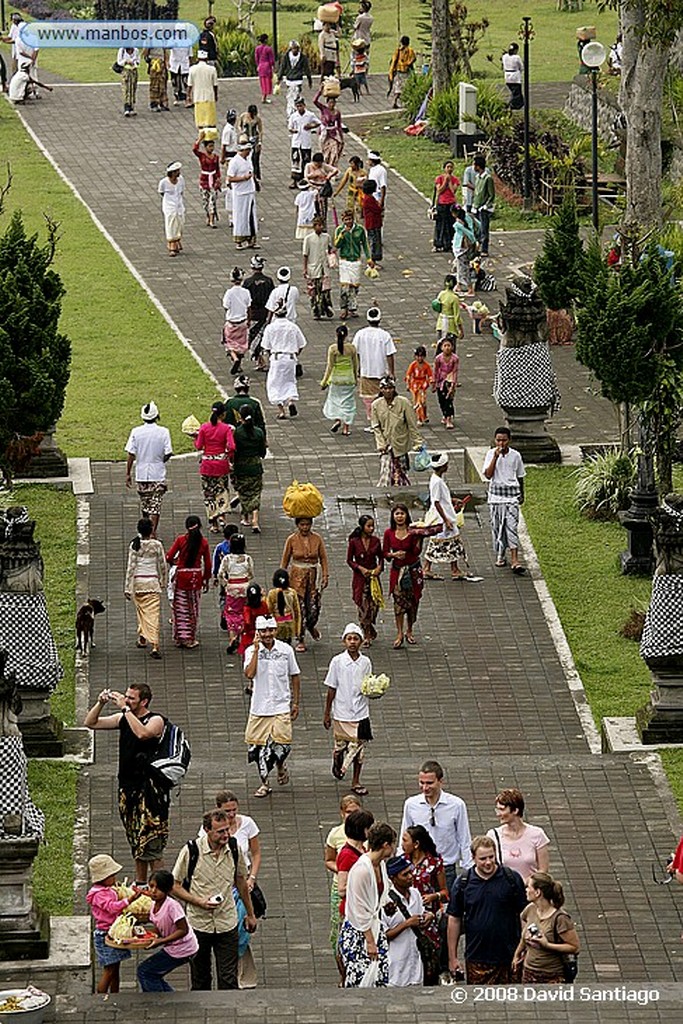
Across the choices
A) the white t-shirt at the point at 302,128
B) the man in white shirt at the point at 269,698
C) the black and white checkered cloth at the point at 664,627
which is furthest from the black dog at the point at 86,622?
the white t-shirt at the point at 302,128

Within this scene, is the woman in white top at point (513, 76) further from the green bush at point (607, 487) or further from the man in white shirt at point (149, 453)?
the man in white shirt at point (149, 453)

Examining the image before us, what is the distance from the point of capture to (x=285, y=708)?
61.3 ft

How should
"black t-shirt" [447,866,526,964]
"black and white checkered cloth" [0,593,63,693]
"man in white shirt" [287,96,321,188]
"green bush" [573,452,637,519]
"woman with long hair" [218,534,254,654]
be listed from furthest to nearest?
"man in white shirt" [287,96,321,188] → "green bush" [573,452,637,519] → "woman with long hair" [218,534,254,654] → "black and white checkered cloth" [0,593,63,693] → "black t-shirt" [447,866,526,964]

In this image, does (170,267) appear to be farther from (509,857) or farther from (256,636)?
(509,857)

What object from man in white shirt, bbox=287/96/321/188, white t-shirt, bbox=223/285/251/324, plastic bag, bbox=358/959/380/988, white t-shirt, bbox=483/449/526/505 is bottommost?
man in white shirt, bbox=287/96/321/188

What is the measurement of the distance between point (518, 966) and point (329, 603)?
900 cm

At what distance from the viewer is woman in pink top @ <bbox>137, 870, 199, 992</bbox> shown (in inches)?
579

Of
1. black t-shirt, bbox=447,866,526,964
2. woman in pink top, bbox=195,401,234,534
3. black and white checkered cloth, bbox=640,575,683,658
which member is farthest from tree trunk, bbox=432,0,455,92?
black t-shirt, bbox=447,866,526,964

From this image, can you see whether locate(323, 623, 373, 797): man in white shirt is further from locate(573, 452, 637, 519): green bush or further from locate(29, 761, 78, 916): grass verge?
locate(573, 452, 637, 519): green bush

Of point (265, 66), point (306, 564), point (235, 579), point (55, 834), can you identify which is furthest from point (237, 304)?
point (265, 66)

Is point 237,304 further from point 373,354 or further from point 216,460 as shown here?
point 216,460

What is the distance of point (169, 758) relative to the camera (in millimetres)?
16750

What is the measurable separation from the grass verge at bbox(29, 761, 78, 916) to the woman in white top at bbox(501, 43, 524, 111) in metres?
28.1

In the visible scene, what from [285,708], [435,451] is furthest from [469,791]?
[435,451]
